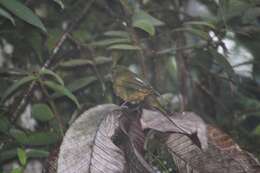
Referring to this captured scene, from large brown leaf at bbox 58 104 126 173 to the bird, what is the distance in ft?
0.19

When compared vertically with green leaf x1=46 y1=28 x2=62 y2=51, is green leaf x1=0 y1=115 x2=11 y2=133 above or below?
below

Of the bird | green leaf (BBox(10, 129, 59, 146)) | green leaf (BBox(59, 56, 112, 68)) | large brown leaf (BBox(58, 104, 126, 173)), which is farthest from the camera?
green leaf (BBox(59, 56, 112, 68))

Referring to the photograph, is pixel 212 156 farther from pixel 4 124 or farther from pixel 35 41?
pixel 35 41

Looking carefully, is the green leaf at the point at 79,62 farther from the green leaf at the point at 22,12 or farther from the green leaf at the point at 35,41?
the green leaf at the point at 22,12

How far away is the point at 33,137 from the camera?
0.91 meters

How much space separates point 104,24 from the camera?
140 centimetres

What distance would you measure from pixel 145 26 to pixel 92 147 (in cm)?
37

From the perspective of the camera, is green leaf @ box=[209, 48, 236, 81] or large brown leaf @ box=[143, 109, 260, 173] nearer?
large brown leaf @ box=[143, 109, 260, 173]

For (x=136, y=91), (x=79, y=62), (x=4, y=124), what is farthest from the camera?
(x=79, y=62)

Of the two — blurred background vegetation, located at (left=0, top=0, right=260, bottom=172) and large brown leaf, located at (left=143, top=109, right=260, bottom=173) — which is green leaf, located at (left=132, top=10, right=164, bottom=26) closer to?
blurred background vegetation, located at (left=0, top=0, right=260, bottom=172)

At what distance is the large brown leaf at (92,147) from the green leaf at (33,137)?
0.20m

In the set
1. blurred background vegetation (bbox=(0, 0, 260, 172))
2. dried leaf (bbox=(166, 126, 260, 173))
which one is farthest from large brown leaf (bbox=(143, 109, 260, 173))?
blurred background vegetation (bbox=(0, 0, 260, 172))

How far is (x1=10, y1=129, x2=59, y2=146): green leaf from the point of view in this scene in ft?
2.95

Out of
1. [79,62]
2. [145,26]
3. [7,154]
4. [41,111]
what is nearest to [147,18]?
[145,26]
